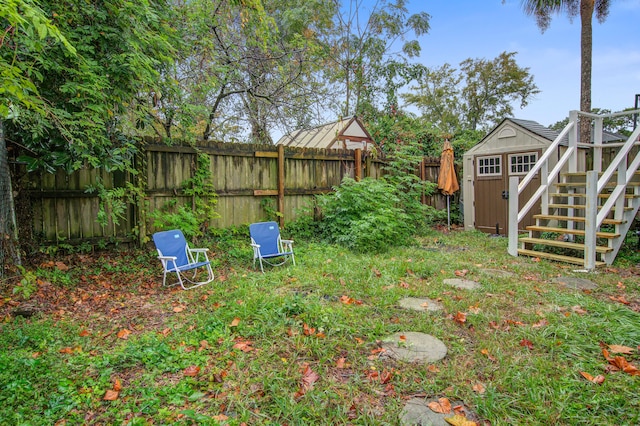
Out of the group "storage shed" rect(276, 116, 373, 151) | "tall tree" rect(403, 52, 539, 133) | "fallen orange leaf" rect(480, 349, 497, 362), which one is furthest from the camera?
"tall tree" rect(403, 52, 539, 133)

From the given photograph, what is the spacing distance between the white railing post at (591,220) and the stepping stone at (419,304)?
3088 mm

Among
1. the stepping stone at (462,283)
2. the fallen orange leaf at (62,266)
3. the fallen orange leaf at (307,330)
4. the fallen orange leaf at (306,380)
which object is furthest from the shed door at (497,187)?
the fallen orange leaf at (62,266)

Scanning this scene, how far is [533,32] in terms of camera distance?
9.55 metres

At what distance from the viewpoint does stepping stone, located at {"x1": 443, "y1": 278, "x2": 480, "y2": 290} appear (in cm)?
390

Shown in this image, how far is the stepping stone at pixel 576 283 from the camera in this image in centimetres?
398

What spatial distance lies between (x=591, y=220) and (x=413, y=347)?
4149 millimetres

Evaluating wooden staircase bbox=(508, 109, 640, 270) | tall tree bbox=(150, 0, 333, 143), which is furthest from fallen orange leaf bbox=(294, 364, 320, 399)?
wooden staircase bbox=(508, 109, 640, 270)

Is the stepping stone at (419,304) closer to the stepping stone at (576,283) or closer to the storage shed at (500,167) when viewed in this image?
the stepping stone at (576,283)

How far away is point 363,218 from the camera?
20.1 ft

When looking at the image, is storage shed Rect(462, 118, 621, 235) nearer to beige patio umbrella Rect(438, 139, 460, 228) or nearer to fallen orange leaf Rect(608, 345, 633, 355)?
beige patio umbrella Rect(438, 139, 460, 228)

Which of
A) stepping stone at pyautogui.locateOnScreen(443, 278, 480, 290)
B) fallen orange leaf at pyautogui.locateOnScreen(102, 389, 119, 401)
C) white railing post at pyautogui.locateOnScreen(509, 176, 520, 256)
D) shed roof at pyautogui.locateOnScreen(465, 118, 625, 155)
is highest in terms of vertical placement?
shed roof at pyautogui.locateOnScreen(465, 118, 625, 155)

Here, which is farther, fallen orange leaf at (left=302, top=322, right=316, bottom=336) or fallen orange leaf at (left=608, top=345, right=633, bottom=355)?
fallen orange leaf at (left=302, top=322, right=316, bottom=336)

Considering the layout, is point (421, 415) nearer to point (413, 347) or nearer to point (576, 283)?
point (413, 347)

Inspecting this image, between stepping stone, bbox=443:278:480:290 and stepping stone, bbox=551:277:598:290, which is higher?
stepping stone, bbox=443:278:480:290
